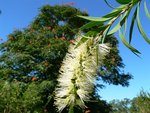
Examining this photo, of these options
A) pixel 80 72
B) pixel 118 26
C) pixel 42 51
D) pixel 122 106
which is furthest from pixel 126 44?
pixel 122 106

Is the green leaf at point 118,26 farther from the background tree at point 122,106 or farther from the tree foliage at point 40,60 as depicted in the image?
the background tree at point 122,106

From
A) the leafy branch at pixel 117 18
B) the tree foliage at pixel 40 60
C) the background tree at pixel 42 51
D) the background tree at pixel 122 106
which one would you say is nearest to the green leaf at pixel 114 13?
the leafy branch at pixel 117 18

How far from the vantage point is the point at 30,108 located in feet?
53.3

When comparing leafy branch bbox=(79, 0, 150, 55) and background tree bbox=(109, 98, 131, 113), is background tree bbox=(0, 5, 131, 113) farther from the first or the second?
background tree bbox=(109, 98, 131, 113)

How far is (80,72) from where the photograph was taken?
4.77ft

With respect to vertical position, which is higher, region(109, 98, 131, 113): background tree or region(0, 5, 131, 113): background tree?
region(109, 98, 131, 113): background tree

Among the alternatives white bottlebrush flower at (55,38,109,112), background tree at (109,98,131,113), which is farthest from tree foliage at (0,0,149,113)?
background tree at (109,98,131,113)

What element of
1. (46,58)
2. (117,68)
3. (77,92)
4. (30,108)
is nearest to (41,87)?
(46,58)

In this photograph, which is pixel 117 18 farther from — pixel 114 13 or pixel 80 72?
pixel 80 72

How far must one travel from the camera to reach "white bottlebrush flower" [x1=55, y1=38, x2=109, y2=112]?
1.40 m

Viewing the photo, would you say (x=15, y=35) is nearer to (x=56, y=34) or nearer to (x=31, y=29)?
(x=31, y=29)

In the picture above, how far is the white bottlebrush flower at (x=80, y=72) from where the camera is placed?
140 cm

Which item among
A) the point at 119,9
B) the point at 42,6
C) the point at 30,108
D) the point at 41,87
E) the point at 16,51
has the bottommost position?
the point at 119,9

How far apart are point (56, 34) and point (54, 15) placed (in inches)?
81.2
